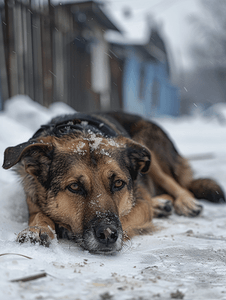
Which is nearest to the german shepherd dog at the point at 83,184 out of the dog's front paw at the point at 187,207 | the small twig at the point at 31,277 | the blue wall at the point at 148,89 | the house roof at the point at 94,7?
the small twig at the point at 31,277

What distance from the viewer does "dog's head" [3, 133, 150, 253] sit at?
89.9 inches

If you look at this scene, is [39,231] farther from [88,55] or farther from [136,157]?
[88,55]

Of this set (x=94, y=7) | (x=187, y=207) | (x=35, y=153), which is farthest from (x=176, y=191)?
(x=94, y=7)

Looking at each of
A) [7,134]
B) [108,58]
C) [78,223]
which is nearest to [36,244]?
[78,223]

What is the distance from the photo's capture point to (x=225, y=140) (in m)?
11.5

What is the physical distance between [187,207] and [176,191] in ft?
1.46

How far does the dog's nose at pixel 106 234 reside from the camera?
86.0 inches

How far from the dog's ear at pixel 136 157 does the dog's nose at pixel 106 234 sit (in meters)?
1.00

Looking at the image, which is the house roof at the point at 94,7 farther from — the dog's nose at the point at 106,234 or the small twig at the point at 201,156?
the dog's nose at the point at 106,234

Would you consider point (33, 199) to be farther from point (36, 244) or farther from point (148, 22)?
point (148, 22)

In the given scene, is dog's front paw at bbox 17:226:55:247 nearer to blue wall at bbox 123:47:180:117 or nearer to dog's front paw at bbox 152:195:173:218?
dog's front paw at bbox 152:195:173:218

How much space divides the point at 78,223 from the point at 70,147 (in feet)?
2.34

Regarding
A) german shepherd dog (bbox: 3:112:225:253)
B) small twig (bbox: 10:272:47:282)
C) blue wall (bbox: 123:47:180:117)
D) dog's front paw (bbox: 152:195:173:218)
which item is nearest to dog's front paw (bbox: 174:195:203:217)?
dog's front paw (bbox: 152:195:173:218)

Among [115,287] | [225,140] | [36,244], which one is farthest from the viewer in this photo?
[225,140]
